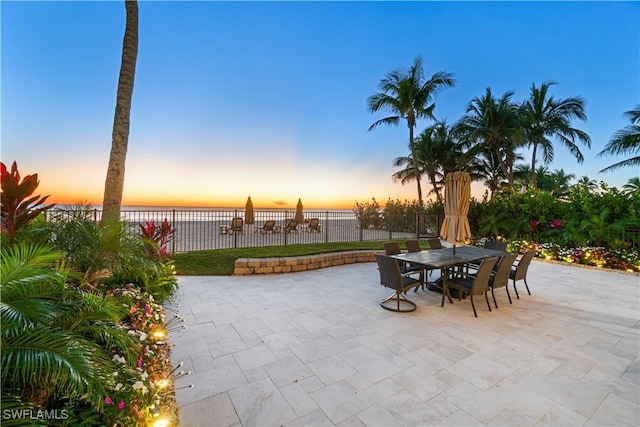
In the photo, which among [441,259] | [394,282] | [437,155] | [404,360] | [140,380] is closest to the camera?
[140,380]

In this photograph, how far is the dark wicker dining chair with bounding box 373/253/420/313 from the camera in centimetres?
382

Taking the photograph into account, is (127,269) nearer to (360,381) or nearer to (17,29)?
(360,381)

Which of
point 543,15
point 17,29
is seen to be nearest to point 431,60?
point 543,15

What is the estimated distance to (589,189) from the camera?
8414mm

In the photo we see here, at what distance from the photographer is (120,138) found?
3.62 metres

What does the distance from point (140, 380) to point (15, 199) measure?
1958mm

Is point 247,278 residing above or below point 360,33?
below

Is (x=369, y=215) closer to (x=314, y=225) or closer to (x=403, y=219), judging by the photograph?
(x=403, y=219)

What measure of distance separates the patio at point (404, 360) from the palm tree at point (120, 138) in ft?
6.12

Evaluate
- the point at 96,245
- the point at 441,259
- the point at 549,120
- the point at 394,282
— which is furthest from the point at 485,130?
the point at 96,245

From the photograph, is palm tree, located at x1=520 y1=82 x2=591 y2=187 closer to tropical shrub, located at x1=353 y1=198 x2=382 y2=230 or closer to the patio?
tropical shrub, located at x1=353 y1=198 x2=382 y2=230

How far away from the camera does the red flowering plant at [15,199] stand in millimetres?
2078

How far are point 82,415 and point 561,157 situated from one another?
22307 mm

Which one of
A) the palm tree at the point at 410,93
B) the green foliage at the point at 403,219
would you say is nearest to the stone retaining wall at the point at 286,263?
the green foliage at the point at 403,219
